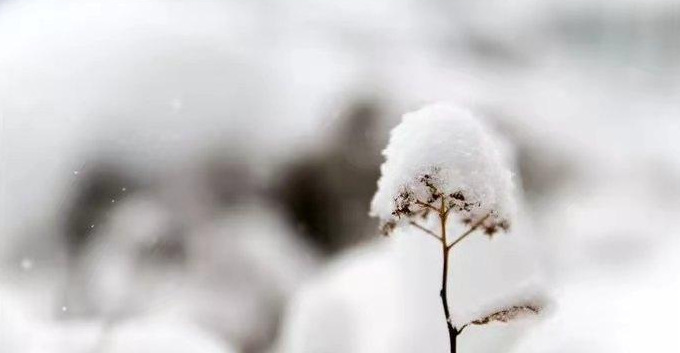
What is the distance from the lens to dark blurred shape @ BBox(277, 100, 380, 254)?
395cm

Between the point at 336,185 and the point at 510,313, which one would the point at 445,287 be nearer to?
the point at 510,313

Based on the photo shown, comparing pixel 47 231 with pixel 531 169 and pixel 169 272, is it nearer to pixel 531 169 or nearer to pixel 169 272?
pixel 169 272

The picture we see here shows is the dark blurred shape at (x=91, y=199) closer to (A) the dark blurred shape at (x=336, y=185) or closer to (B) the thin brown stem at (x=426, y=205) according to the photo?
(A) the dark blurred shape at (x=336, y=185)

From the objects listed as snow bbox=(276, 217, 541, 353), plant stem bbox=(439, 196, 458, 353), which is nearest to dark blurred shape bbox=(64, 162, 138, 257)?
snow bbox=(276, 217, 541, 353)

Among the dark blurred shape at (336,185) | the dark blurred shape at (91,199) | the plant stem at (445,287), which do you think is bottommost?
the plant stem at (445,287)

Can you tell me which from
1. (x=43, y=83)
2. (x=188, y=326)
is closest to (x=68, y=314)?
(x=188, y=326)

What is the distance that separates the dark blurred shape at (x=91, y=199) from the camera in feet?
11.7

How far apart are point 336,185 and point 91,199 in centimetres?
138

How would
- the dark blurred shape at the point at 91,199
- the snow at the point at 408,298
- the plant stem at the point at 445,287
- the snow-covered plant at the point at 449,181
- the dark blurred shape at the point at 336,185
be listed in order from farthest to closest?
the dark blurred shape at the point at 336,185 < the dark blurred shape at the point at 91,199 < the snow at the point at 408,298 < the snow-covered plant at the point at 449,181 < the plant stem at the point at 445,287

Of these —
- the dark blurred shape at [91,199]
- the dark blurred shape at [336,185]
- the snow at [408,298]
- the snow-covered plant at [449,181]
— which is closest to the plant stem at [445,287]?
the snow-covered plant at [449,181]

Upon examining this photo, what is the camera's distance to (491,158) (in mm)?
1376

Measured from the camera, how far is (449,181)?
4.31ft

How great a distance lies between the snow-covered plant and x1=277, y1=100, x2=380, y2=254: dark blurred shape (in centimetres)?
234

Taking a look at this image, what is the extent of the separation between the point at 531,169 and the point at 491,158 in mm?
2999
